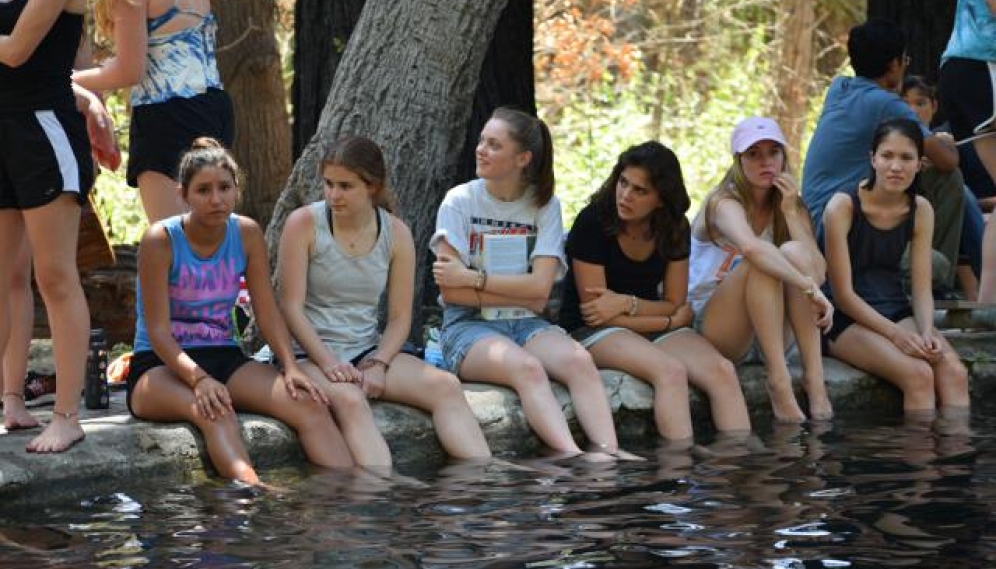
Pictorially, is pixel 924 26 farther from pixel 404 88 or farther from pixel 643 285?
pixel 404 88

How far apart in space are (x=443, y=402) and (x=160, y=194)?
144 centimetres

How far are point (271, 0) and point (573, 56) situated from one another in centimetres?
684

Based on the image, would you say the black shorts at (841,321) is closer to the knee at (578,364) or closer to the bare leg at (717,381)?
the bare leg at (717,381)

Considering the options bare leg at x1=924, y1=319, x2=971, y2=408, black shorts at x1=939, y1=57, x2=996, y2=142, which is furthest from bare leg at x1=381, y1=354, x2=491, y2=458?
black shorts at x1=939, y1=57, x2=996, y2=142

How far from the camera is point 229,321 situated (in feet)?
21.2

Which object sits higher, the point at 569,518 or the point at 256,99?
the point at 256,99

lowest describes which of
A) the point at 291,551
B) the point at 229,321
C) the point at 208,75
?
the point at 291,551

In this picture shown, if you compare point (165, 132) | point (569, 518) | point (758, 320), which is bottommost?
point (569, 518)

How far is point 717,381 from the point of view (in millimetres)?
7098

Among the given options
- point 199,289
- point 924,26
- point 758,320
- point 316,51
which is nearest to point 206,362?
point 199,289

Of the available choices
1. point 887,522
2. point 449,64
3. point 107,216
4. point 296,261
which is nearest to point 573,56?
point 107,216

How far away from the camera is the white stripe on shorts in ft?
18.6

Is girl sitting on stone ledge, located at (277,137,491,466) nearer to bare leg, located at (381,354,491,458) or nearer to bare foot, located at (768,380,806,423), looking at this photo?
bare leg, located at (381,354,491,458)

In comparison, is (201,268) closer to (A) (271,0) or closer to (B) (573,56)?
(A) (271,0)
